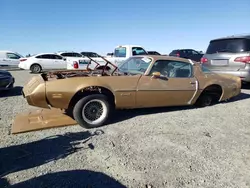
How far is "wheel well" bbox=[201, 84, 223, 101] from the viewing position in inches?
224

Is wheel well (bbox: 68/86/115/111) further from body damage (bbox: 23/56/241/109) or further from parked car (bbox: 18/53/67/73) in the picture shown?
parked car (bbox: 18/53/67/73)

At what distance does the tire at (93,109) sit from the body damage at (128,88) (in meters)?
0.15

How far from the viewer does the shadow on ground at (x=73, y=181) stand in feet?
8.28

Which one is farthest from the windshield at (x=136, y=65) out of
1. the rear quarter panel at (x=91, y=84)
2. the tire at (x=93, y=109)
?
the tire at (x=93, y=109)

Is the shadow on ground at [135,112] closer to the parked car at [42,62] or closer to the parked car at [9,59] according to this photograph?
the parked car at [42,62]

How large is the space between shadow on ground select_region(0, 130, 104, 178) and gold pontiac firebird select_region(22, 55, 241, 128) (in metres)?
0.52

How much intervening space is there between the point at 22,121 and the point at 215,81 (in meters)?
4.71

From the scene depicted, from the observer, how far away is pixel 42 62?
1568cm

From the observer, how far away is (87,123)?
4195mm

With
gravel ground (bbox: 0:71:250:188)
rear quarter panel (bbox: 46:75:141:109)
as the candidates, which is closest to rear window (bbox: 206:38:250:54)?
gravel ground (bbox: 0:71:250:188)

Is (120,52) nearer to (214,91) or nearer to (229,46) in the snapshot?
(229,46)

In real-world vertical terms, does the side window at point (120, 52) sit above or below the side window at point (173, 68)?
above

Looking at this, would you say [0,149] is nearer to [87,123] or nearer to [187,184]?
[87,123]

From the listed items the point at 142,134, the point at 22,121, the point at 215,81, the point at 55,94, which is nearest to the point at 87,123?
the point at 55,94
